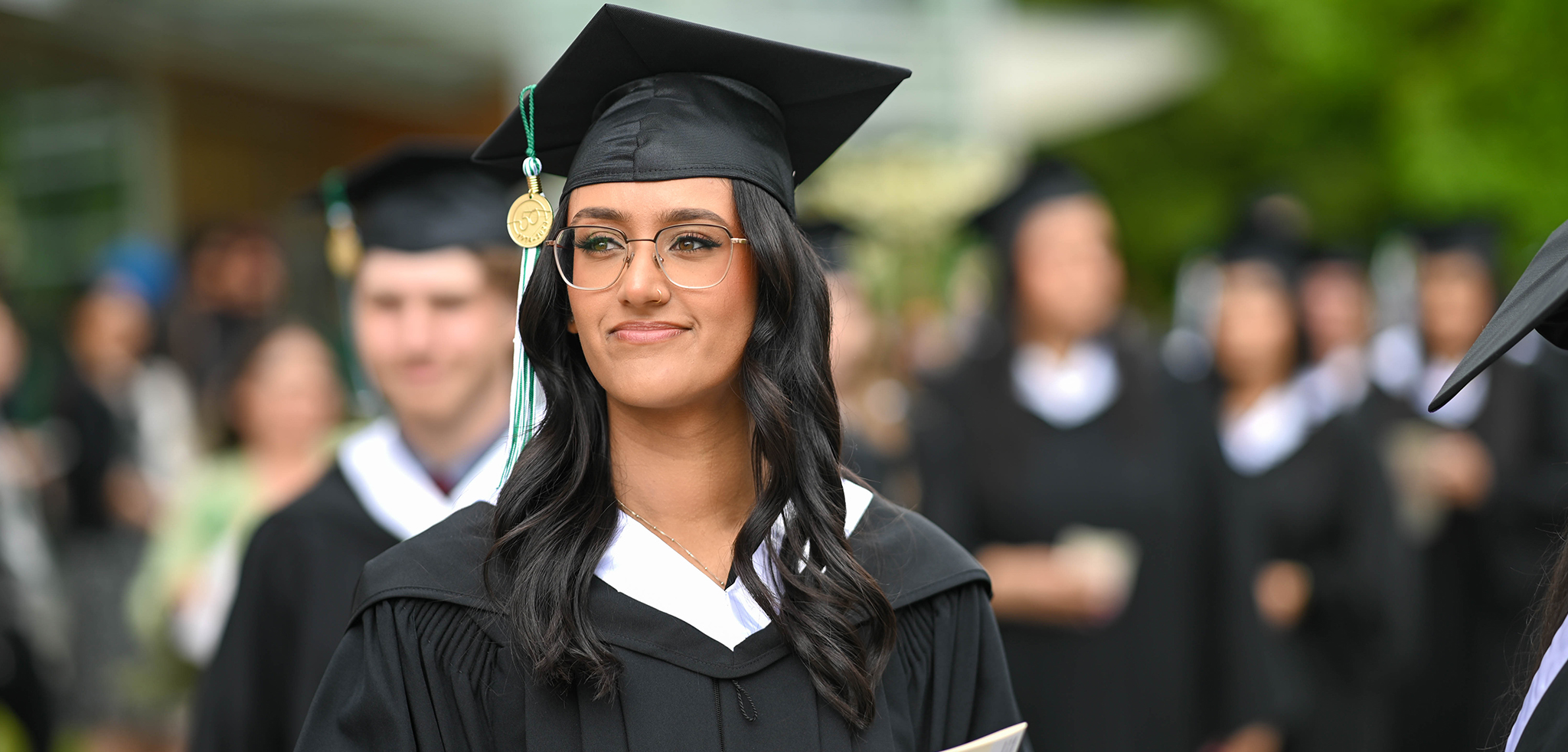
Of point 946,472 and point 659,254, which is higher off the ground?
point 659,254

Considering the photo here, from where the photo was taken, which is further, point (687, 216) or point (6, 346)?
point (6, 346)

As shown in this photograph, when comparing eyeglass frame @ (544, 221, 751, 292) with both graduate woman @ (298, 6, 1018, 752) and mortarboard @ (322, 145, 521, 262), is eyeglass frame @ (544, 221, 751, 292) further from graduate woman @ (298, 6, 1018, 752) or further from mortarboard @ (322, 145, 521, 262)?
mortarboard @ (322, 145, 521, 262)

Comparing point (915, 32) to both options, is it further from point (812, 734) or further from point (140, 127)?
point (812, 734)

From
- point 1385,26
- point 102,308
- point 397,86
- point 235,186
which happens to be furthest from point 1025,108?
point 102,308

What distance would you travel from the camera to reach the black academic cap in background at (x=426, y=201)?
379cm

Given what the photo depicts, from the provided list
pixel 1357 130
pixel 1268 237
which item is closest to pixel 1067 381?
pixel 1268 237

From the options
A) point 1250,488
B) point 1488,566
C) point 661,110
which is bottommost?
point 1488,566

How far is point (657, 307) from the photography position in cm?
223

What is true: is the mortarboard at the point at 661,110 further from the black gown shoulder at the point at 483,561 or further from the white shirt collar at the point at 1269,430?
the white shirt collar at the point at 1269,430

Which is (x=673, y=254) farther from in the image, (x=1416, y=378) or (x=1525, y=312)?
(x=1416, y=378)

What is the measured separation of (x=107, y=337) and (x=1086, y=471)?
5.24 meters

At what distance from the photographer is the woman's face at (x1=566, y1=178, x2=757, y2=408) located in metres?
2.22

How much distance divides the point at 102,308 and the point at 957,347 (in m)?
6.33

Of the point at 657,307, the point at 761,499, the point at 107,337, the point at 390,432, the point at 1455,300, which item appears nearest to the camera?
the point at 657,307
